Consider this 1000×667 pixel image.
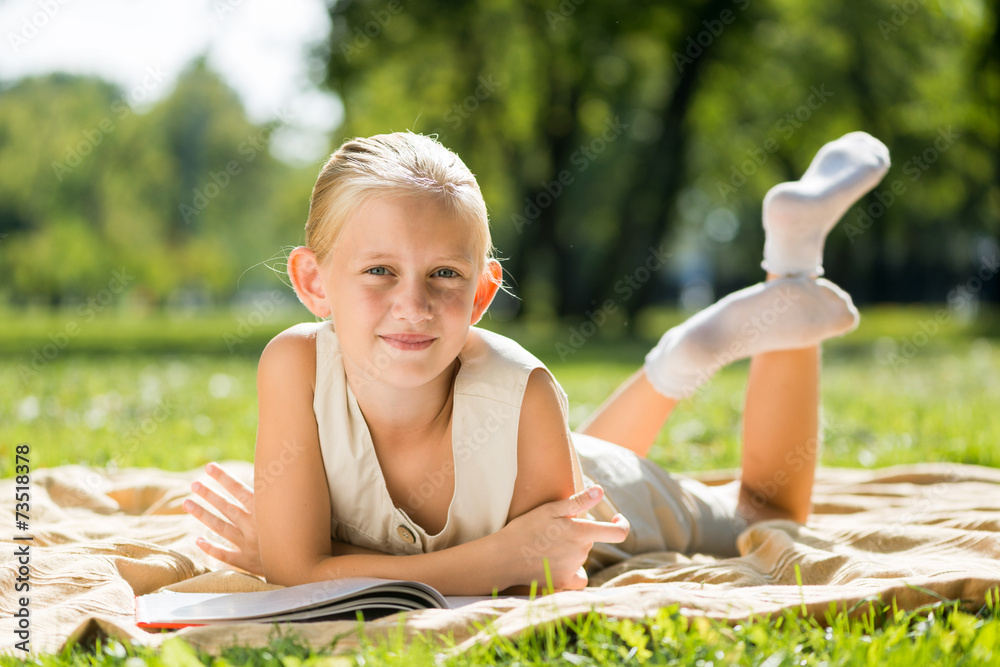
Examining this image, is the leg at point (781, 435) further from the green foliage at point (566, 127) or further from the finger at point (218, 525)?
the green foliage at point (566, 127)

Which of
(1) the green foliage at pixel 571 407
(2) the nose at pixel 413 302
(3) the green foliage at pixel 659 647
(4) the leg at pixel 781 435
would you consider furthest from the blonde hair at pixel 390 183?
(1) the green foliage at pixel 571 407

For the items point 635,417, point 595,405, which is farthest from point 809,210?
point 595,405

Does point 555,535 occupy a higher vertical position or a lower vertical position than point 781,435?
lower

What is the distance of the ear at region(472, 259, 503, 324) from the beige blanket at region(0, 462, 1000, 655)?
0.72 m

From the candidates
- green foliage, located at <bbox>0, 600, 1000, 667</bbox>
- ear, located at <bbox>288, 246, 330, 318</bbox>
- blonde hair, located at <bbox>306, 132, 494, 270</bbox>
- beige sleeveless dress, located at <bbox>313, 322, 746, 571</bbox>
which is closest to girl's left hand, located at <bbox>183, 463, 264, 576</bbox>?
beige sleeveless dress, located at <bbox>313, 322, 746, 571</bbox>

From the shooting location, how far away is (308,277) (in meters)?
2.32

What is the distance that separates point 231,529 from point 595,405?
3982mm

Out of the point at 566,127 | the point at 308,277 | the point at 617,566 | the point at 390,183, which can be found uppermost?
the point at 566,127

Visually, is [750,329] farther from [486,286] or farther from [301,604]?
[301,604]

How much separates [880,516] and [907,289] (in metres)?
35.0

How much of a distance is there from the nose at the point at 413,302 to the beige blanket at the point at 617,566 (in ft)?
2.06

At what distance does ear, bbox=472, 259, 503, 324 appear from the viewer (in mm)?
2281

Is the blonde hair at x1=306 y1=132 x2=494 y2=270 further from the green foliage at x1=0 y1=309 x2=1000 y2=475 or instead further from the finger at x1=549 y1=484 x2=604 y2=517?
the green foliage at x1=0 y1=309 x2=1000 y2=475

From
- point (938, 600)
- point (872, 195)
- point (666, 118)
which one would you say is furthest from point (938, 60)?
point (938, 600)
